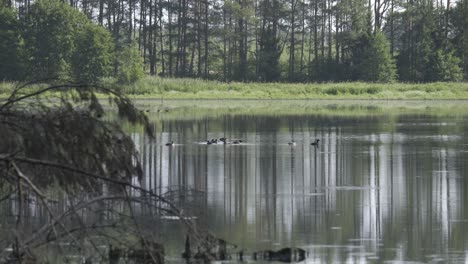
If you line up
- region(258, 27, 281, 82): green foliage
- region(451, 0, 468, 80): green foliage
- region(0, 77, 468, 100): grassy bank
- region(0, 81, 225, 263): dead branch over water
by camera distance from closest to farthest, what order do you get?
region(0, 81, 225, 263): dead branch over water < region(0, 77, 468, 100): grassy bank < region(258, 27, 281, 82): green foliage < region(451, 0, 468, 80): green foliage

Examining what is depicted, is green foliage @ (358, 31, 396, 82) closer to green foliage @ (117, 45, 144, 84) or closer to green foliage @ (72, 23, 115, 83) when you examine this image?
green foliage @ (117, 45, 144, 84)

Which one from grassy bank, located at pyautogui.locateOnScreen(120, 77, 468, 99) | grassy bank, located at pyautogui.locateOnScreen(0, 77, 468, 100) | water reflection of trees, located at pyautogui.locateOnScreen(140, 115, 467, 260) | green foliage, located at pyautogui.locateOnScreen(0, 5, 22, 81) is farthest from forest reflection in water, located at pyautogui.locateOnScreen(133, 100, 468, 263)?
green foliage, located at pyautogui.locateOnScreen(0, 5, 22, 81)

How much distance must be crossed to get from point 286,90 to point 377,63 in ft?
38.2

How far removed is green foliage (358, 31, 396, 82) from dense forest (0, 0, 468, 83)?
97mm

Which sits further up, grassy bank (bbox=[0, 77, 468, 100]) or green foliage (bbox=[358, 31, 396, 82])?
green foliage (bbox=[358, 31, 396, 82])

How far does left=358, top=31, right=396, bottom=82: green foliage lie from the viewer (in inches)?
3627

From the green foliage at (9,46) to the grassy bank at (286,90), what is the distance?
828 cm

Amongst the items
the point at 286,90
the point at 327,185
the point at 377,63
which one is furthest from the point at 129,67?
the point at 327,185

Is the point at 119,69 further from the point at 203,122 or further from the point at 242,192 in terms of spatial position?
the point at 242,192

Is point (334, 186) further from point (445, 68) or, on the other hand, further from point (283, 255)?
point (445, 68)

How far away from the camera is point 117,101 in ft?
33.2

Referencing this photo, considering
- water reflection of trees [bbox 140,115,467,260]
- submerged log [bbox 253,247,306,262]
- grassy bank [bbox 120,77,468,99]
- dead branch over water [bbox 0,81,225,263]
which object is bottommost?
water reflection of trees [bbox 140,115,467,260]

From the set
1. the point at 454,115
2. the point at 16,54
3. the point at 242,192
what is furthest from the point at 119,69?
the point at 242,192

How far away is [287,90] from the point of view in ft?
275
